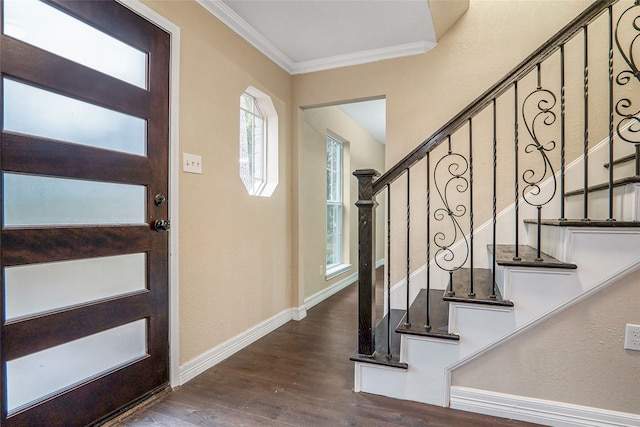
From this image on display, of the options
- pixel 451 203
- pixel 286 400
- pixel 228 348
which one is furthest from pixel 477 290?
pixel 228 348

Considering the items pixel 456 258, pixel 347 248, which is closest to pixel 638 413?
pixel 456 258

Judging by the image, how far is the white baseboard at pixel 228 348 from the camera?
6.68 feet

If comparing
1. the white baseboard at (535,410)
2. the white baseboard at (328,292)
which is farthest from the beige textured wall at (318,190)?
the white baseboard at (535,410)

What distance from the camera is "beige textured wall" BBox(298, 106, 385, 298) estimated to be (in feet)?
11.3

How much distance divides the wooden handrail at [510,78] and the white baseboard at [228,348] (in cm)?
151

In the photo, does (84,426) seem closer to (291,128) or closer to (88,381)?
(88,381)

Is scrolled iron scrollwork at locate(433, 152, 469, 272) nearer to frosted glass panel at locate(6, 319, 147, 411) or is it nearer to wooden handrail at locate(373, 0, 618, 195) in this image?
wooden handrail at locate(373, 0, 618, 195)

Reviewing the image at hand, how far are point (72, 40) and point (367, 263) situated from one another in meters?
1.77

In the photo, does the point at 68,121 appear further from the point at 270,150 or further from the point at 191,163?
the point at 270,150

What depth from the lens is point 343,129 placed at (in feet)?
15.2

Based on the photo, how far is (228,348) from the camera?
236 cm

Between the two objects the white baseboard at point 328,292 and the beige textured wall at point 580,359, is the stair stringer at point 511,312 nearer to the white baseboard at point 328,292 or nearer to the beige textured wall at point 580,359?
the beige textured wall at point 580,359

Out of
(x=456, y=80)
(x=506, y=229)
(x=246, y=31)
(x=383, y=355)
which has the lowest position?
(x=383, y=355)

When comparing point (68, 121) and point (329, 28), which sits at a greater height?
A: point (329, 28)
